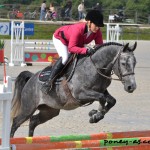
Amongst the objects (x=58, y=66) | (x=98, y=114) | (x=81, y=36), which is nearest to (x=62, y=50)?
(x=58, y=66)

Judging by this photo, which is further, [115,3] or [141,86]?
[115,3]

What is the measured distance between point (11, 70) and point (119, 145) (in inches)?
495

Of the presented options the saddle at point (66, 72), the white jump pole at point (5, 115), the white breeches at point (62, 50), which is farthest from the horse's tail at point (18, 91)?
the white jump pole at point (5, 115)

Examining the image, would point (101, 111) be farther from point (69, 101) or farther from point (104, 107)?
point (69, 101)

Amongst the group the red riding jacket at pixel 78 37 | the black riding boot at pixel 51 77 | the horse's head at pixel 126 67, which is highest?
the red riding jacket at pixel 78 37

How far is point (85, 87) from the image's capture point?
7.71m

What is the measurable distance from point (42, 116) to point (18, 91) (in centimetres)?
52

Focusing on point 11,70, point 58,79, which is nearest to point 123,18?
point 11,70

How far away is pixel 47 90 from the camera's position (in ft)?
26.8

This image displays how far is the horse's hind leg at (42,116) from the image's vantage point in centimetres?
855

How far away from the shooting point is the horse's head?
24.1 feet

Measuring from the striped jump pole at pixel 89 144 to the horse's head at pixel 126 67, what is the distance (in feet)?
2.50

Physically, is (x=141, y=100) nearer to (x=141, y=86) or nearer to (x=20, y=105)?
(x=141, y=86)

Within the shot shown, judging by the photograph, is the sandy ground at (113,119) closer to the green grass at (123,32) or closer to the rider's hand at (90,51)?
the rider's hand at (90,51)
